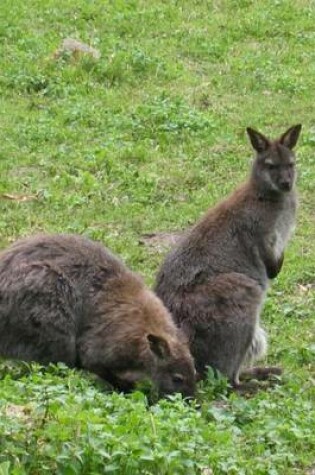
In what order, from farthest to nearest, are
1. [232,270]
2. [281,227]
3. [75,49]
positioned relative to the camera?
[75,49], [281,227], [232,270]

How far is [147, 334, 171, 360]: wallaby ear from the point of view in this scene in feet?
29.2

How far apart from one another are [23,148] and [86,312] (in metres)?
5.57

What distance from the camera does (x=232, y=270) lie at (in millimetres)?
10094

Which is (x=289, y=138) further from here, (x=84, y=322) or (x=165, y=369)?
(x=165, y=369)

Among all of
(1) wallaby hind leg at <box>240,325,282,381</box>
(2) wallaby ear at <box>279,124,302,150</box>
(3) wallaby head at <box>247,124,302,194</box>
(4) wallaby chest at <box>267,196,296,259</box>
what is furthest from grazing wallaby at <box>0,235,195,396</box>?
(2) wallaby ear at <box>279,124,302,150</box>

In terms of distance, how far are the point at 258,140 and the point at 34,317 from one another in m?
3.01

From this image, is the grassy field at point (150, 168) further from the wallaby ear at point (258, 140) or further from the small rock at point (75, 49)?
the wallaby ear at point (258, 140)

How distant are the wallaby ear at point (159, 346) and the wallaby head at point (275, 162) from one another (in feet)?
7.50

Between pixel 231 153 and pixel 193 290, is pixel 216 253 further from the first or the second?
pixel 231 153

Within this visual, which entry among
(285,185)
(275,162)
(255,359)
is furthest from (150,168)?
(255,359)

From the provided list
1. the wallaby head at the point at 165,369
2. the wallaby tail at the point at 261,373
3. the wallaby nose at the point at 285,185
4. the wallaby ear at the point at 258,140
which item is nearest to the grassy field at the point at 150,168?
the wallaby tail at the point at 261,373

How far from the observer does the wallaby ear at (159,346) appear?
8.90 m

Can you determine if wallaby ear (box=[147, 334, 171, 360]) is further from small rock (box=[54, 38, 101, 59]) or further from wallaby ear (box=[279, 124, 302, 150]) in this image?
small rock (box=[54, 38, 101, 59])

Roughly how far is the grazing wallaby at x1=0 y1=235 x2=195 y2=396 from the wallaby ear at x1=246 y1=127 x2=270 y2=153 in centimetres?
224
